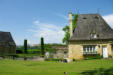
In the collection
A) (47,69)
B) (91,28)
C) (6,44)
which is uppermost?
(91,28)

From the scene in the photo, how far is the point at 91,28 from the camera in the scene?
30.5 meters

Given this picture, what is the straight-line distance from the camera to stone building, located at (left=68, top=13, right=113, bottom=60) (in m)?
28.6

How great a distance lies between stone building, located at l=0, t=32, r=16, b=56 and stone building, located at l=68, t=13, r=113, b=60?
32.7 meters

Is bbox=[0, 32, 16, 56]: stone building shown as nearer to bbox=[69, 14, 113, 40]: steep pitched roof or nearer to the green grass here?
bbox=[69, 14, 113, 40]: steep pitched roof

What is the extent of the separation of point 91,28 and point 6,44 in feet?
118

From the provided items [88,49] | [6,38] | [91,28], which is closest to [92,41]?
[88,49]

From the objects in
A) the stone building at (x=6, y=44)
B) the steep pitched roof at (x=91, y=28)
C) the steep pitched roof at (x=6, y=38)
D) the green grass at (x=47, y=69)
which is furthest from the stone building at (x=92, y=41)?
the steep pitched roof at (x=6, y=38)

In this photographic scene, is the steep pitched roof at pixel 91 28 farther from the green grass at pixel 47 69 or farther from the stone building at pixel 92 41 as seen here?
the green grass at pixel 47 69

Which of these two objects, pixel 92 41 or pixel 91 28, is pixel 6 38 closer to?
pixel 91 28

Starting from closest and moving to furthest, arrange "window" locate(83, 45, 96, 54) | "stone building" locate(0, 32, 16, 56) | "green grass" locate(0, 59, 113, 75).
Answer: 1. "green grass" locate(0, 59, 113, 75)
2. "window" locate(83, 45, 96, 54)
3. "stone building" locate(0, 32, 16, 56)

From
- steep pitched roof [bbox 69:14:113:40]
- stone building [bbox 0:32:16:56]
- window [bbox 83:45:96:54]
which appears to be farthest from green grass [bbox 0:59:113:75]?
stone building [bbox 0:32:16:56]

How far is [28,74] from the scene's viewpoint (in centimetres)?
1145

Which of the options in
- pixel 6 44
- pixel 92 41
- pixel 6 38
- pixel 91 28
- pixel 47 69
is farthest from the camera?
pixel 6 38

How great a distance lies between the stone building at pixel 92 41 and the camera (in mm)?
28641
